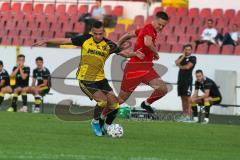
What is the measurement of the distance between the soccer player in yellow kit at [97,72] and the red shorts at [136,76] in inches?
86.7

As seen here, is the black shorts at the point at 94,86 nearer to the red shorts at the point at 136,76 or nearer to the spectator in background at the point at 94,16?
the red shorts at the point at 136,76

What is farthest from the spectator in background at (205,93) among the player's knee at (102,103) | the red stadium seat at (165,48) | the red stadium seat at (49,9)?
the red stadium seat at (49,9)

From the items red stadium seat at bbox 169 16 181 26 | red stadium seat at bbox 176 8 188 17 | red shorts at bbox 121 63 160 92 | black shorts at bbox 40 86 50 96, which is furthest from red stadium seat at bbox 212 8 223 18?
red shorts at bbox 121 63 160 92

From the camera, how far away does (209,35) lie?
26.8 meters

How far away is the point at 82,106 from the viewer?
84.3 feet

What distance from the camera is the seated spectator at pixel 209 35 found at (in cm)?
2662

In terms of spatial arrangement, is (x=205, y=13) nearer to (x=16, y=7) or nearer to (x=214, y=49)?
(x=214, y=49)

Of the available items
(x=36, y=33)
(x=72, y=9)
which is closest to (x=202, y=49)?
(x=36, y=33)

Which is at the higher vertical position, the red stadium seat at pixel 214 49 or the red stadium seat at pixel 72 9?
the red stadium seat at pixel 72 9

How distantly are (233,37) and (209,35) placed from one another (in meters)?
0.73

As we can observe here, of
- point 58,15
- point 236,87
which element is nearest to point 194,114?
point 236,87

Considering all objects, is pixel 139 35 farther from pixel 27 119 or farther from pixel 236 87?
pixel 236 87

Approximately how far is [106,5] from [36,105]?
10.3 m

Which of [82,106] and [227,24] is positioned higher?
[227,24]
